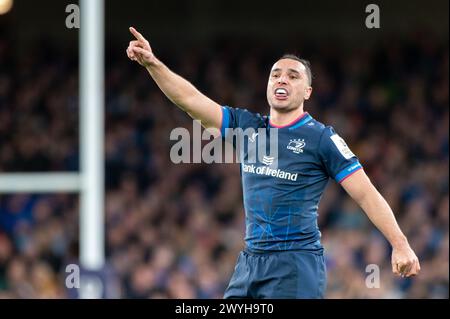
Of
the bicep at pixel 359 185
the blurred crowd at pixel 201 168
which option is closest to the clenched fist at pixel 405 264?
the bicep at pixel 359 185

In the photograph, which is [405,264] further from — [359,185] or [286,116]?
[286,116]

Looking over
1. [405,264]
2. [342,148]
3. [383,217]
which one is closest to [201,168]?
[342,148]

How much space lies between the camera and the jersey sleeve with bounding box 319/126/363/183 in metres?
4.81

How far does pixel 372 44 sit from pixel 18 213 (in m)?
5.60

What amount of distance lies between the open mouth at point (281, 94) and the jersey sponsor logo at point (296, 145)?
0.23 metres

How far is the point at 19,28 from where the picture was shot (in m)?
14.4

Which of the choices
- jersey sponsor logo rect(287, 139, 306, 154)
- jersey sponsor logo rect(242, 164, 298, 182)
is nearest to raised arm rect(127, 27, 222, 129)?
jersey sponsor logo rect(242, 164, 298, 182)

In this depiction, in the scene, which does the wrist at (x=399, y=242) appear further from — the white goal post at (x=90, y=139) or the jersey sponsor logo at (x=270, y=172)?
the white goal post at (x=90, y=139)

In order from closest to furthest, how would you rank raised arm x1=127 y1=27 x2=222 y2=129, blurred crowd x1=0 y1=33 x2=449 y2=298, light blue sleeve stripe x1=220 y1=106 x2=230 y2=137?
raised arm x1=127 y1=27 x2=222 y2=129 → light blue sleeve stripe x1=220 y1=106 x2=230 y2=137 → blurred crowd x1=0 y1=33 x2=449 y2=298

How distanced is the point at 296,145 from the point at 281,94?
273 millimetres

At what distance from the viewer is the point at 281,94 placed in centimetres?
493

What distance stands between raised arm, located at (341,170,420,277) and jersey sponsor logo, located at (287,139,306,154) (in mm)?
270

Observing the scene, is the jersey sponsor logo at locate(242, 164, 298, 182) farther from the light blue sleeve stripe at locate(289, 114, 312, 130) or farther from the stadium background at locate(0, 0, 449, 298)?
the stadium background at locate(0, 0, 449, 298)

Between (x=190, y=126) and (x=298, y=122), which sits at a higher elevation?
(x=190, y=126)
